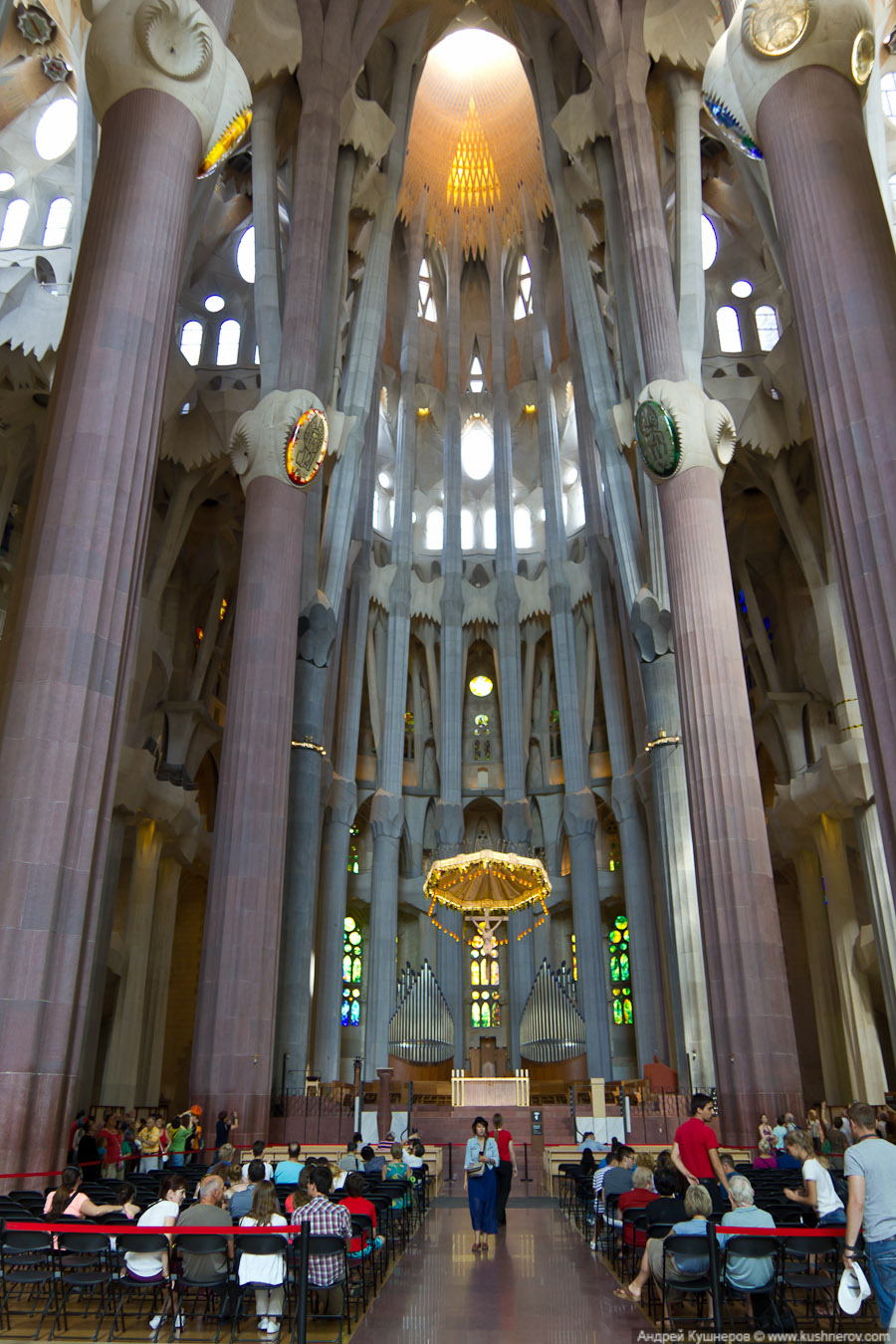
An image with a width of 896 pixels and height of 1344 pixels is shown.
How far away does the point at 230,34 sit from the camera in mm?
19938

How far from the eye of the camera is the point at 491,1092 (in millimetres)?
19375

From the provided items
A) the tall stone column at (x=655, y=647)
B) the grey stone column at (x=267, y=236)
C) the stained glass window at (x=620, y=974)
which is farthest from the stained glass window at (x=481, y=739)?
the grey stone column at (x=267, y=236)

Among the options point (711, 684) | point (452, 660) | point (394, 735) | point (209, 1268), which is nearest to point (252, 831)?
point (711, 684)

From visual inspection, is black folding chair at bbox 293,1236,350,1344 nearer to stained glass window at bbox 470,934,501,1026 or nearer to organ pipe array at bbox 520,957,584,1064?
organ pipe array at bbox 520,957,584,1064

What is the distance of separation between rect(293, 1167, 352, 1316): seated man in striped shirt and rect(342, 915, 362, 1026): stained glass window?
2570 centimetres

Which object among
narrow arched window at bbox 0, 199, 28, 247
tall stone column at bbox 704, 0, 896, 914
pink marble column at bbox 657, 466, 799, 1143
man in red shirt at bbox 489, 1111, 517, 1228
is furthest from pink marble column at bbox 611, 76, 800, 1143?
narrow arched window at bbox 0, 199, 28, 247

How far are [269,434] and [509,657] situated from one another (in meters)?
15.5

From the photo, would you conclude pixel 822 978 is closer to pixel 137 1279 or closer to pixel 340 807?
pixel 340 807

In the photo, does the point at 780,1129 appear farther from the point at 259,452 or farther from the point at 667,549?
the point at 259,452

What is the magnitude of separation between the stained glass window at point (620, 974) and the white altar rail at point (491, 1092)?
37.9 ft

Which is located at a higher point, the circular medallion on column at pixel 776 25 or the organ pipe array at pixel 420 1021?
the circular medallion on column at pixel 776 25

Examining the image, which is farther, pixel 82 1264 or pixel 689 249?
pixel 689 249

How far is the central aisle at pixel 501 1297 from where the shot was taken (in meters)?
5.52

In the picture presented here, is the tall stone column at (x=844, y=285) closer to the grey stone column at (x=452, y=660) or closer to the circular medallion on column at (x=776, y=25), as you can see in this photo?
the circular medallion on column at (x=776, y=25)
